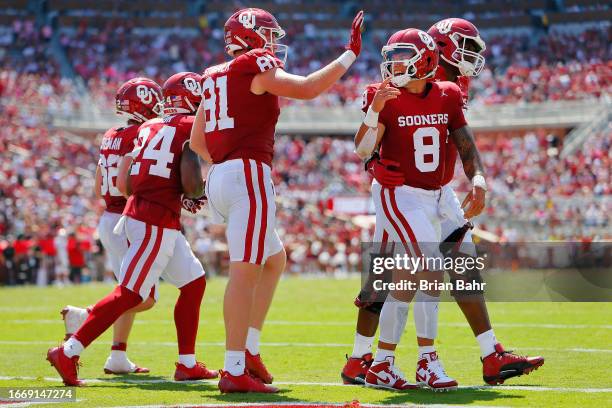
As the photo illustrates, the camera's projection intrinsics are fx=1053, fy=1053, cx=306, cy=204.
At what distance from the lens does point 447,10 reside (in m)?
45.6

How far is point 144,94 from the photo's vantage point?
8172 millimetres

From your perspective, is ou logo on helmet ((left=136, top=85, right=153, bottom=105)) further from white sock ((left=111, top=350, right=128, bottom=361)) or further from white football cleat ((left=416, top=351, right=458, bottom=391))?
white football cleat ((left=416, top=351, right=458, bottom=391))

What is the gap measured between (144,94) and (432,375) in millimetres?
3225

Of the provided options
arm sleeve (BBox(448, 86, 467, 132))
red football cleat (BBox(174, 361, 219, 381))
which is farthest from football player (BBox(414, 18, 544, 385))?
red football cleat (BBox(174, 361, 219, 381))

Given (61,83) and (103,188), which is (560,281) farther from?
(61,83)

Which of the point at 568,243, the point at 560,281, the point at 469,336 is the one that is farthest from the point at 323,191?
the point at 469,336

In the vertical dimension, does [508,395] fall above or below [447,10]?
below

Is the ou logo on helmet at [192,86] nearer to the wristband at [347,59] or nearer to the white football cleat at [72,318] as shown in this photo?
the wristband at [347,59]

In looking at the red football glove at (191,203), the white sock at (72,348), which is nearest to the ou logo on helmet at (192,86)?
the red football glove at (191,203)

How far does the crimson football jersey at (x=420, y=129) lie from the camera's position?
6742 millimetres

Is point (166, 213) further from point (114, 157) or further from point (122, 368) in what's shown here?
point (122, 368)

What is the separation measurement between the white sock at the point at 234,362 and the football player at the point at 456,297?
36.9 inches

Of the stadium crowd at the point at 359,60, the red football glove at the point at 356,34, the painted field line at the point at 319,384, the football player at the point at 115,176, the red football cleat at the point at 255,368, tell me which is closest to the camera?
the red football glove at the point at 356,34

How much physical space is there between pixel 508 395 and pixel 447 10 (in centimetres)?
4080
